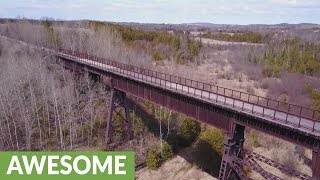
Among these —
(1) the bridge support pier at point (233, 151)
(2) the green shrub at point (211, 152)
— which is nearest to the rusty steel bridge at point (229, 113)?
(1) the bridge support pier at point (233, 151)

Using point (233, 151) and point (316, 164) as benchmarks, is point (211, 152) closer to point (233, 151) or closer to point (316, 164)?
point (233, 151)

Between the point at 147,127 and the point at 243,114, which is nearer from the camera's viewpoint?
A: the point at 243,114

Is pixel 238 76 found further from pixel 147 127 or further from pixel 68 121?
pixel 68 121

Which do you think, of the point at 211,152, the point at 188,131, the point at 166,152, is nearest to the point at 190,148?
the point at 188,131

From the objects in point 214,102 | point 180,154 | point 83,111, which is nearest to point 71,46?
point 83,111

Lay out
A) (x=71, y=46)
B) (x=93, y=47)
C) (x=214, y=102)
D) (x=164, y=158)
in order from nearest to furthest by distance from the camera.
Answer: (x=214, y=102), (x=164, y=158), (x=93, y=47), (x=71, y=46)

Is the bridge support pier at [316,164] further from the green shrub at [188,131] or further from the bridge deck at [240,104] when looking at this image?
the green shrub at [188,131]

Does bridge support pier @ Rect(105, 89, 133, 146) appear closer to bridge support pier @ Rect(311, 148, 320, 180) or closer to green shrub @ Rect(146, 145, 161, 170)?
green shrub @ Rect(146, 145, 161, 170)
